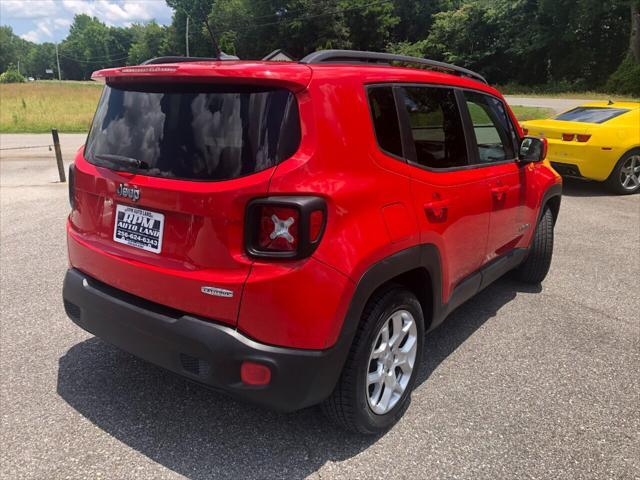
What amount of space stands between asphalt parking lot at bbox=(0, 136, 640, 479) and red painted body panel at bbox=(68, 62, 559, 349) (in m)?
0.74

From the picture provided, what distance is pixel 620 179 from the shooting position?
27.3ft

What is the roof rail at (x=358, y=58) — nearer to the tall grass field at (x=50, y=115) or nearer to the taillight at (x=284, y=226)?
the taillight at (x=284, y=226)

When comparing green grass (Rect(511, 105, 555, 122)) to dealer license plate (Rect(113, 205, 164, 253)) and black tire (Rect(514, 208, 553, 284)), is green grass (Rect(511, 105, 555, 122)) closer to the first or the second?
black tire (Rect(514, 208, 553, 284))

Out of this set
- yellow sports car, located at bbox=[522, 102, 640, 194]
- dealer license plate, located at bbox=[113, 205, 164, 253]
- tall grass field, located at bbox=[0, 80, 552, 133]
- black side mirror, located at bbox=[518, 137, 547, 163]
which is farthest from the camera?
tall grass field, located at bbox=[0, 80, 552, 133]

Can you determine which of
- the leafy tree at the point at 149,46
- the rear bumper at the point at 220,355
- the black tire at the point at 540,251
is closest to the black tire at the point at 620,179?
the black tire at the point at 540,251

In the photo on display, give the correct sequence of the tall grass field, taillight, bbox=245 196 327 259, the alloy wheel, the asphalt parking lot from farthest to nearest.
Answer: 1. the tall grass field
2. the alloy wheel
3. the asphalt parking lot
4. taillight, bbox=245 196 327 259

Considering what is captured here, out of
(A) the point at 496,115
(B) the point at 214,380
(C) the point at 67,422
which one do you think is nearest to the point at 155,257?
(B) the point at 214,380

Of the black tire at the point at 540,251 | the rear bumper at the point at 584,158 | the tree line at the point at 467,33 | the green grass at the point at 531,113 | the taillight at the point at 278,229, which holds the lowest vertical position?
the black tire at the point at 540,251

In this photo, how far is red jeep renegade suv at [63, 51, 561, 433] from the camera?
6.68 ft

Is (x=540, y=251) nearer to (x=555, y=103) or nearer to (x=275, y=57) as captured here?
(x=275, y=57)

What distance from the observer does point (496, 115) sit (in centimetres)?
378

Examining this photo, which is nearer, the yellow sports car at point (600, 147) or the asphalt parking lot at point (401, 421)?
the asphalt parking lot at point (401, 421)

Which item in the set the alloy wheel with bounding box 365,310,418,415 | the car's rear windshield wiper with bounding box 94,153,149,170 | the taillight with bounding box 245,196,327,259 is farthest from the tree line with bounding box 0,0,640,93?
the taillight with bounding box 245,196,327,259

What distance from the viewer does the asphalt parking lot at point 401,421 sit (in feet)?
7.80
